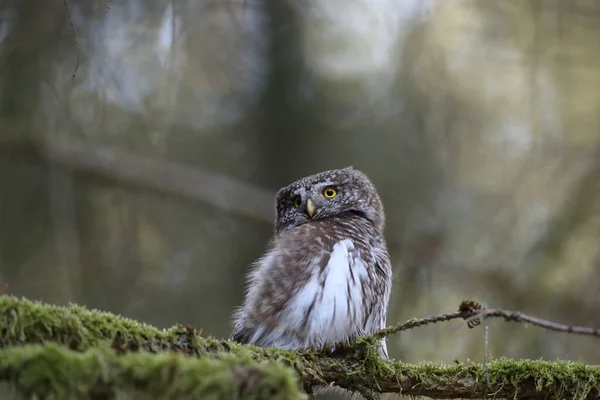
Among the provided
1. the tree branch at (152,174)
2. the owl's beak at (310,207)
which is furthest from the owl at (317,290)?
the tree branch at (152,174)

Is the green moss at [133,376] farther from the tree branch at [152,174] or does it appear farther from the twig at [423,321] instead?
the tree branch at [152,174]

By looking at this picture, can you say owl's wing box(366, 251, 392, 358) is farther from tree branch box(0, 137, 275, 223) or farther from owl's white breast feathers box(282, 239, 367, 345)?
tree branch box(0, 137, 275, 223)

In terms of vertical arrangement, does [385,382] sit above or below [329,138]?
below

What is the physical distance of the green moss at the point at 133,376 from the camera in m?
1.88

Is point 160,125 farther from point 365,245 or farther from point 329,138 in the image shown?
point 365,245

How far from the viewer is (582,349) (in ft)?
17.1

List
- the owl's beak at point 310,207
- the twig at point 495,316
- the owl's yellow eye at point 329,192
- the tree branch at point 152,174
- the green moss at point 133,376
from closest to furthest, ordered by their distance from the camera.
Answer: the green moss at point 133,376 < the twig at point 495,316 < the owl's beak at point 310,207 < the owl's yellow eye at point 329,192 < the tree branch at point 152,174

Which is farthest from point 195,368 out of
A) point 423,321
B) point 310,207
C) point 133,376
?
point 310,207

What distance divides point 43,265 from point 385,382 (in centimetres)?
375

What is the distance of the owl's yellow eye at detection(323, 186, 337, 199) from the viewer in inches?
192

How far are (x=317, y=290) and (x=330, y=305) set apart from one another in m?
0.10

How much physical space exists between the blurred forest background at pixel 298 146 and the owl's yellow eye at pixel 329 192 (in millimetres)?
1502

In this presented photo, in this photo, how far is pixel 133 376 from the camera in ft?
6.38

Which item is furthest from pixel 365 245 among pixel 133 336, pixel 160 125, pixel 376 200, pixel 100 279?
pixel 160 125
